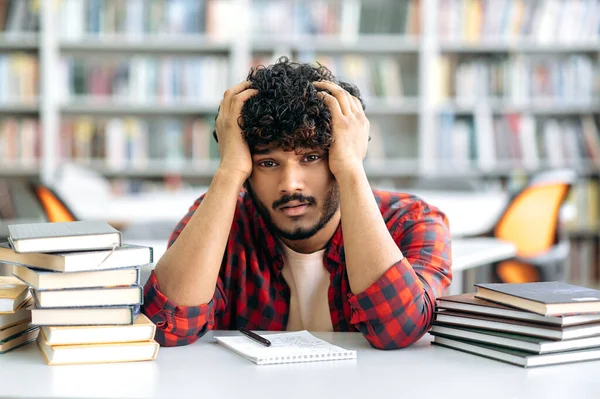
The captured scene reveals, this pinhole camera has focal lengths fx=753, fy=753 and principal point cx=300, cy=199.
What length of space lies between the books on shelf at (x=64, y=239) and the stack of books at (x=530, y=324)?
0.56m

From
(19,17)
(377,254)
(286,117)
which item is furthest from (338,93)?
(19,17)

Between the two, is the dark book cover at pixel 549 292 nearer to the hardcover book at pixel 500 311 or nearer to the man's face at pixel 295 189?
the hardcover book at pixel 500 311

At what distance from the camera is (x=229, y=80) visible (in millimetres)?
4699

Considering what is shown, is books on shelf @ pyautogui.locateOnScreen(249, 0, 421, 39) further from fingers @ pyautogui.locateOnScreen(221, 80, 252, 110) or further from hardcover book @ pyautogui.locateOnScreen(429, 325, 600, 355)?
hardcover book @ pyautogui.locateOnScreen(429, 325, 600, 355)

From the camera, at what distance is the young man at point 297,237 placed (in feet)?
4.17

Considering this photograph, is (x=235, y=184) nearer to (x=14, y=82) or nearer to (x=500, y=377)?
(x=500, y=377)

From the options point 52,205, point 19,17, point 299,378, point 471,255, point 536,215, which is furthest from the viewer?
point 19,17

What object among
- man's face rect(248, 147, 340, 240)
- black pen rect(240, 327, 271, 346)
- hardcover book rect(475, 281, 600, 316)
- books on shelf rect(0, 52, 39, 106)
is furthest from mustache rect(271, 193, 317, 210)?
books on shelf rect(0, 52, 39, 106)

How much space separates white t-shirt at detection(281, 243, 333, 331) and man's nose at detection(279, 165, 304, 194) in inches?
7.8

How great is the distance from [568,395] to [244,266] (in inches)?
29.3

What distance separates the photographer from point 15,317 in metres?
1.18

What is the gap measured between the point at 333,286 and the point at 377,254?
0.26 metres

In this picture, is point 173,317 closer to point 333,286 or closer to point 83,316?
point 83,316

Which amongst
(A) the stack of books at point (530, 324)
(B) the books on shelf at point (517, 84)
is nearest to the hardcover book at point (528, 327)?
(A) the stack of books at point (530, 324)
